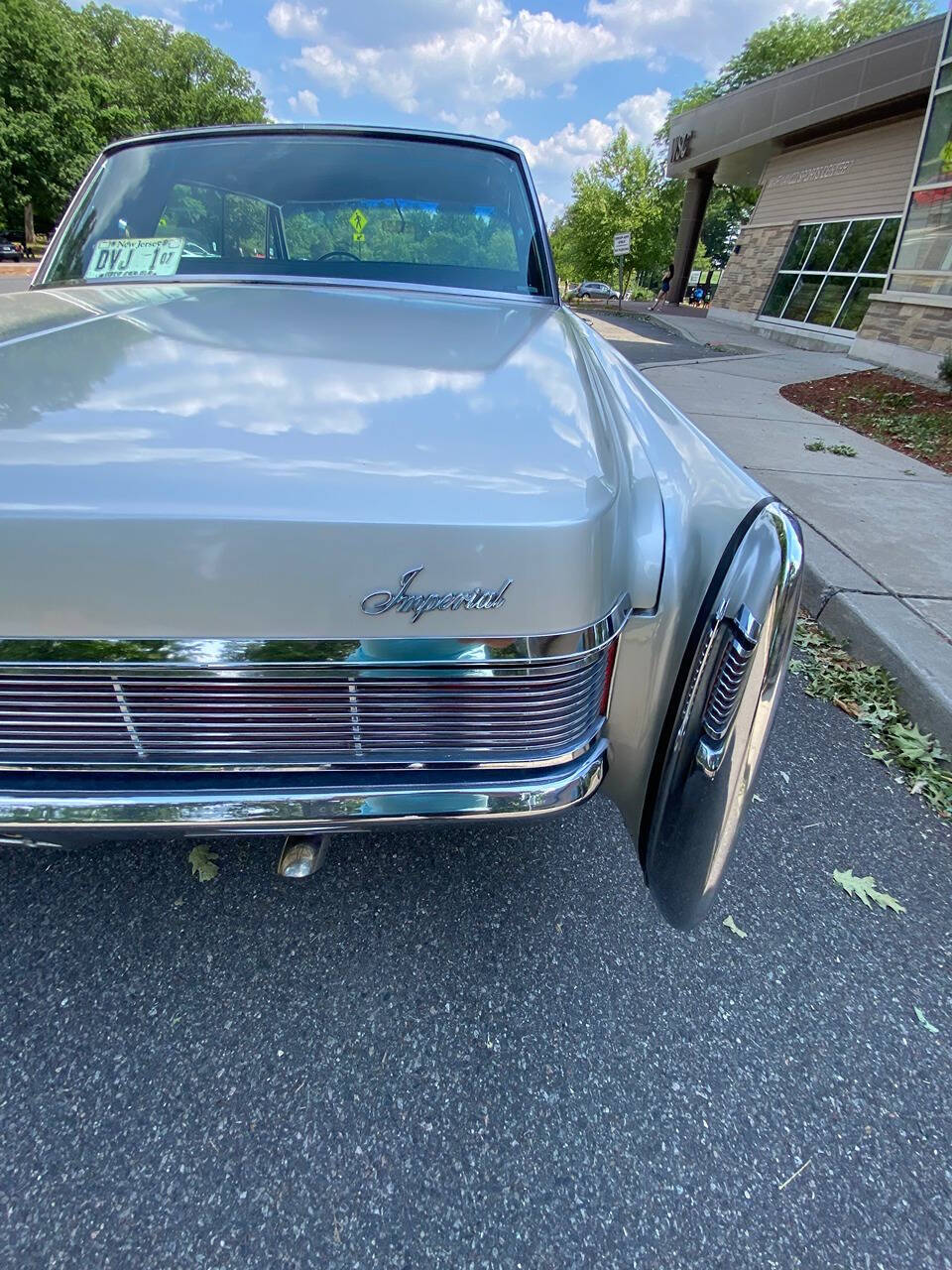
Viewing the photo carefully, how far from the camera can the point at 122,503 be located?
1.01 m

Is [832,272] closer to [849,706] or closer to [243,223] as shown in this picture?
[849,706]

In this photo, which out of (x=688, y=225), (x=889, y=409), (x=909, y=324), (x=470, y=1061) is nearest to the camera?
(x=470, y=1061)

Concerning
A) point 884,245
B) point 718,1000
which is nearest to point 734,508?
point 718,1000

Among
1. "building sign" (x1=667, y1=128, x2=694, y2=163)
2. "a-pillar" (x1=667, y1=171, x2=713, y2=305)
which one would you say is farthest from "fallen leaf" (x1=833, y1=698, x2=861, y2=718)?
"a-pillar" (x1=667, y1=171, x2=713, y2=305)

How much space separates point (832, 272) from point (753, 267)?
3961 millimetres

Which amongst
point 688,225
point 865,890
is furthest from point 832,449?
point 688,225

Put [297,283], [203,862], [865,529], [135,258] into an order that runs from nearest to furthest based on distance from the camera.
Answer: [203,862], [297,283], [135,258], [865,529]

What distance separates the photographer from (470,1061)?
145 cm

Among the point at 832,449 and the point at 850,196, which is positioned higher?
the point at 850,196

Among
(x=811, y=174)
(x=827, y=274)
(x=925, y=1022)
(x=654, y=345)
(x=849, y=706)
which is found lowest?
(x=654, y=345)

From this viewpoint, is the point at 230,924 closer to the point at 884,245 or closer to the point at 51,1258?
the point at 51,1258

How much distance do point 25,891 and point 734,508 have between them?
6.28 ft

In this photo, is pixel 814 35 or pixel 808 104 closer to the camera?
pixel 808 104

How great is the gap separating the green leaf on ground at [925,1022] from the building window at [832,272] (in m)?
14.2
